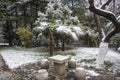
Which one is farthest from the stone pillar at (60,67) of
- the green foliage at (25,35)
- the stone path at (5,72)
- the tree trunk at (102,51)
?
the green foliage at (25,35)

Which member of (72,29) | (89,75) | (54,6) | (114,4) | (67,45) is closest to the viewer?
(89,75)

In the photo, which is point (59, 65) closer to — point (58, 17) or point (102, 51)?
point (102, 51)

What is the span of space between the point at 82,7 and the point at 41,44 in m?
4.16

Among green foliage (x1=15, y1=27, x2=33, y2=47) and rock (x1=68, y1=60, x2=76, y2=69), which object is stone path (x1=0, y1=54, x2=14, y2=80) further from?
green foliage (x1=15, y1=27, x2=33, y2=47)

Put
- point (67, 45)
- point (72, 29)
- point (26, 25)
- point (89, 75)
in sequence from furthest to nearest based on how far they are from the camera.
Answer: point (26, 25) → point (67, 45) → point (72, 29) → point (89, 75)

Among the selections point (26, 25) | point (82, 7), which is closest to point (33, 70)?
point (26, 25)

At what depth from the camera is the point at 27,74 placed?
5973 mm

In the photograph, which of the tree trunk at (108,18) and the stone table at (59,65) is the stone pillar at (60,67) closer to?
the stone table at (59,65)

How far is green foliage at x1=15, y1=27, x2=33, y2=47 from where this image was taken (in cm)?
1053

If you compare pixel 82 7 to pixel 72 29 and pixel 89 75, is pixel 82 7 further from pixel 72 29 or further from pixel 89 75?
pixel 89 75

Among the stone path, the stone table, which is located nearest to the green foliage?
the stone path

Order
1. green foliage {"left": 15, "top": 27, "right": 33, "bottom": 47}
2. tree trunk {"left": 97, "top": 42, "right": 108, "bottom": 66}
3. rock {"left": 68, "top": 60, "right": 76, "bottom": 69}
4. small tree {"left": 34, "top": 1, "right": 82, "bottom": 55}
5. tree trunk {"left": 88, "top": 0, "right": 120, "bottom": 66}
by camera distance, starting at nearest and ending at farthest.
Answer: tree trunk {"left": 88, "top": 0, "right": 120, "bottom": 66}
rock {"left": 68, "top": 60, "right": 76, "bottom": 69}
tree trunk {"left": 97, "top": 42, "right": 108, "bottom": 66}
small tree {"left": 34, "top": 1, "right": 82, "bottom": 55}
green foliage {"left": 15, "top": 27, "right": 33, "bottom": 47}

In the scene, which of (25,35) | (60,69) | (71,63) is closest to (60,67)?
(60,69)

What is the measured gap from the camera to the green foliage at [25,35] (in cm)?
1053
